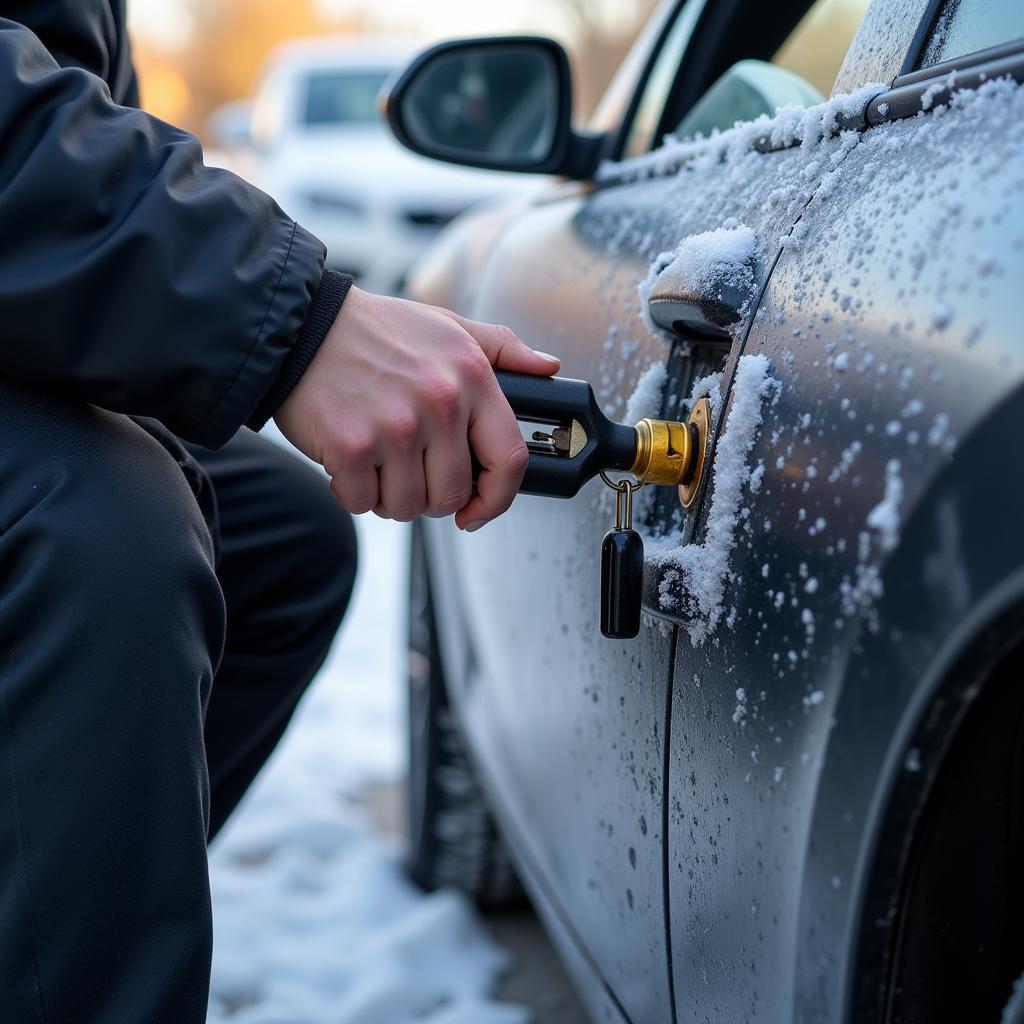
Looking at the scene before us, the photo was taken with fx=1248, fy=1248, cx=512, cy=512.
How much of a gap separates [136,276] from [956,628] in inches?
26.0

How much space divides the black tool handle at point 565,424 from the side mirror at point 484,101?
86cm

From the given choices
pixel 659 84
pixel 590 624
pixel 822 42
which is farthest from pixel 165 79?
pixel 590 624

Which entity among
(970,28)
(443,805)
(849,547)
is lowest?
(443,805)

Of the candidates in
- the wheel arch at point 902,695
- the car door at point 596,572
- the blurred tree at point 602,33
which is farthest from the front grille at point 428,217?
the wheel arch at point 902,695

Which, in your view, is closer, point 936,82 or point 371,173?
point 936,82

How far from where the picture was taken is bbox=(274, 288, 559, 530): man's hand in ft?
3.42

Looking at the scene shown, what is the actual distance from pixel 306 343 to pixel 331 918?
1.56 m

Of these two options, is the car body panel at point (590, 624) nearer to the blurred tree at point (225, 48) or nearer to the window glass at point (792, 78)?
the window glass at point (792, 78)

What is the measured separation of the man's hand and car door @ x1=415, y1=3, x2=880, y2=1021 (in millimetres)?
159

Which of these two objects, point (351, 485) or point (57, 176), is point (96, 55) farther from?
point (351, 485)

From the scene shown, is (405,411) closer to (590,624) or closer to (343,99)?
(590,624)

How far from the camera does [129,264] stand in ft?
3.18

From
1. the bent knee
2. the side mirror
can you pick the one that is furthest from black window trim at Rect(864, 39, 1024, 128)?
the side mirror

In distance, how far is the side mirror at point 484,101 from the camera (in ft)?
6.12
